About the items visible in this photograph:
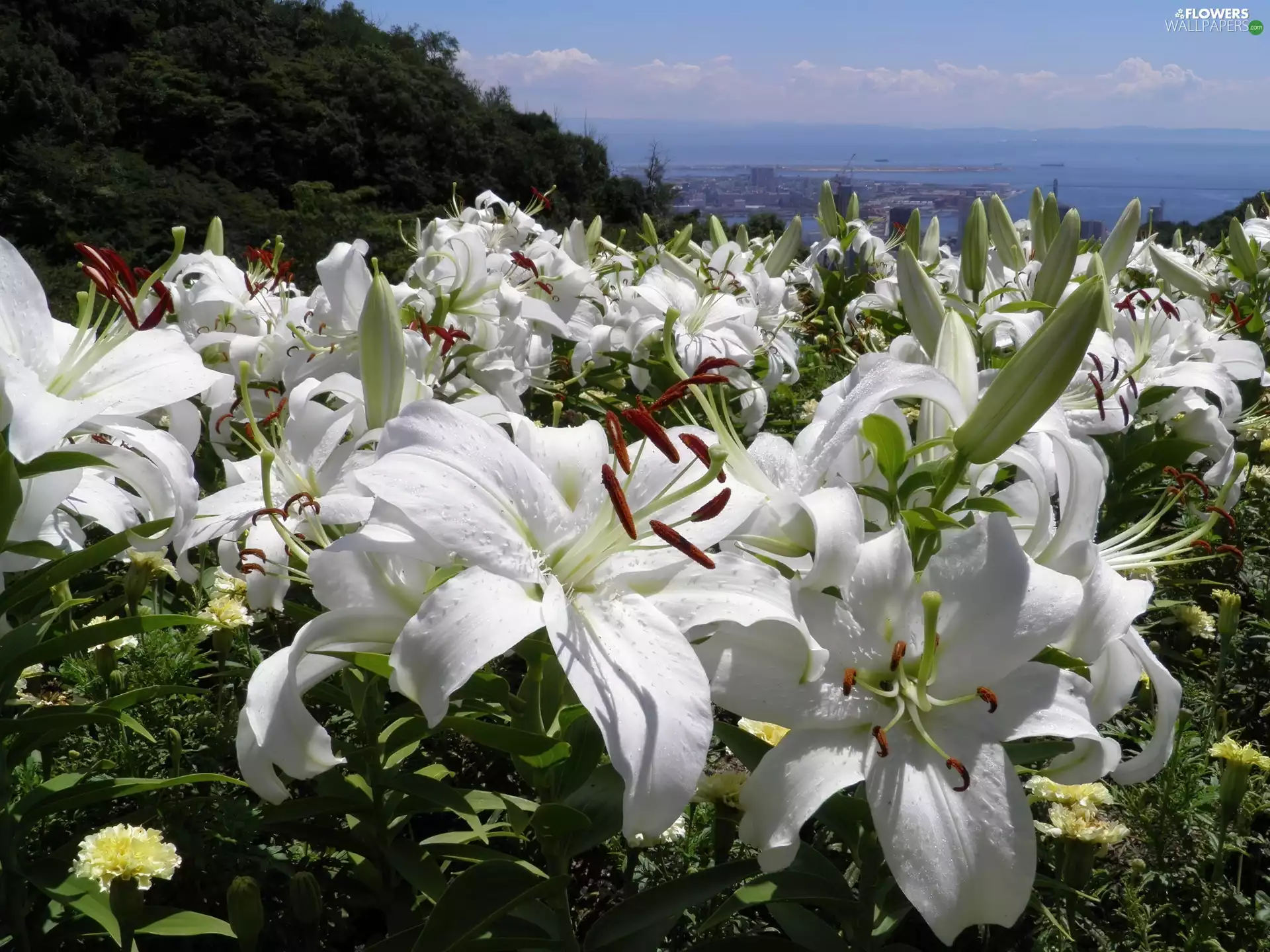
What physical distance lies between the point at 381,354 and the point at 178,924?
667 millimetres

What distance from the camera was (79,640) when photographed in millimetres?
1031

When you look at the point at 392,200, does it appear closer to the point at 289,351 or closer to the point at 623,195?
the point at 623,195

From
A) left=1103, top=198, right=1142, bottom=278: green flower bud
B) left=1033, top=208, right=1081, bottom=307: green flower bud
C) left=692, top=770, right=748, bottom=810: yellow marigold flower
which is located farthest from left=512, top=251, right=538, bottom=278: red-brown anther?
left=692, top=770, right=748, bottom=810: yellow marigold flower

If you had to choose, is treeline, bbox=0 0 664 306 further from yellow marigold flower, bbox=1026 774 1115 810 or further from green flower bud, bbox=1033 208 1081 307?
yellow marigold flower, bbox=1026 774 1115 810

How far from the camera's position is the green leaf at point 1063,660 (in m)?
0.90

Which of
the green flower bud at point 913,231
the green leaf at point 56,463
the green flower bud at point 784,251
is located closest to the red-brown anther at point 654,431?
the green leaf at point 56,463

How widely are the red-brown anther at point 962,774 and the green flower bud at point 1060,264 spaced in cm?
125

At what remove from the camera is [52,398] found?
37.8 inches

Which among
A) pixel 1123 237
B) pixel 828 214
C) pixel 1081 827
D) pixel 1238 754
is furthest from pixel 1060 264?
pixel 828 214

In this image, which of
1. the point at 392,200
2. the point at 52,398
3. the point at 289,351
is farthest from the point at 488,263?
the point at 392,200

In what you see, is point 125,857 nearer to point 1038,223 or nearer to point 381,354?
point 381,354

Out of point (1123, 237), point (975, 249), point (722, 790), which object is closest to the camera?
point (722, 790)

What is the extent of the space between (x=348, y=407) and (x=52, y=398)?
0.30 metres

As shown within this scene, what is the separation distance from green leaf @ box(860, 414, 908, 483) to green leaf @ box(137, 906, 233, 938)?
86cm
